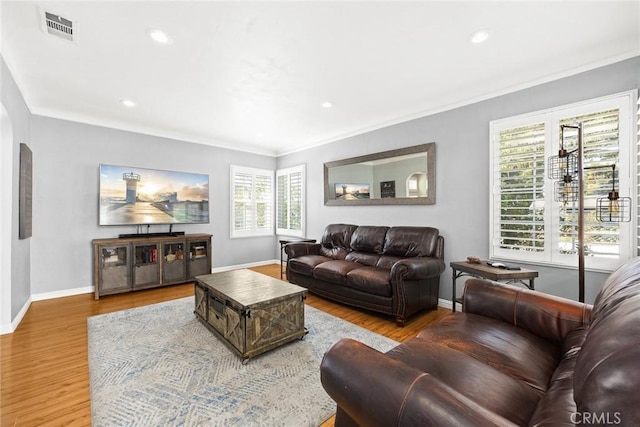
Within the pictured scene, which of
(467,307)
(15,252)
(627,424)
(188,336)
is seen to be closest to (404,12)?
(467,307)

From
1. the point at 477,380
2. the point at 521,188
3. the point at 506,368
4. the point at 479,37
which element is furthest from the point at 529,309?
the point at 479,37

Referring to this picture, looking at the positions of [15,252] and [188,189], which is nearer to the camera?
[15,252]

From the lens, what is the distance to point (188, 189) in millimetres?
5016

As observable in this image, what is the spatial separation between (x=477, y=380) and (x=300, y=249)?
11.2 ft

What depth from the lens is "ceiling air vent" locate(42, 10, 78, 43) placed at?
79.6 inches

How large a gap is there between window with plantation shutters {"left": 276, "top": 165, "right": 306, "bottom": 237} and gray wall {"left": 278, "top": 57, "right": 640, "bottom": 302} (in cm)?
142

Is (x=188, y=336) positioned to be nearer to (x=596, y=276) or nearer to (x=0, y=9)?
(x=0, y=9)

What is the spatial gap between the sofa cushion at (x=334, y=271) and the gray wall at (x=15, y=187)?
10.6ft

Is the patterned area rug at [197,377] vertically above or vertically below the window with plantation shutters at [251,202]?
below

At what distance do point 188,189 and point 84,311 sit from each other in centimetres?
235

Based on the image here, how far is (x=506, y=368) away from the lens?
1312 mm

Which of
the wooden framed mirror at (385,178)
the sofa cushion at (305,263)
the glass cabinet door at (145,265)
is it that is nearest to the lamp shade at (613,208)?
the wooden framed mirror at (385,178)

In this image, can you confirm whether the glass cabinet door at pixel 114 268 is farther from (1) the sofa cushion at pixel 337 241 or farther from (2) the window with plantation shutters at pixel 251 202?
(1) the sofa cushion at pixel 337 241

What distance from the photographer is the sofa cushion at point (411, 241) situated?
11.5 feet
